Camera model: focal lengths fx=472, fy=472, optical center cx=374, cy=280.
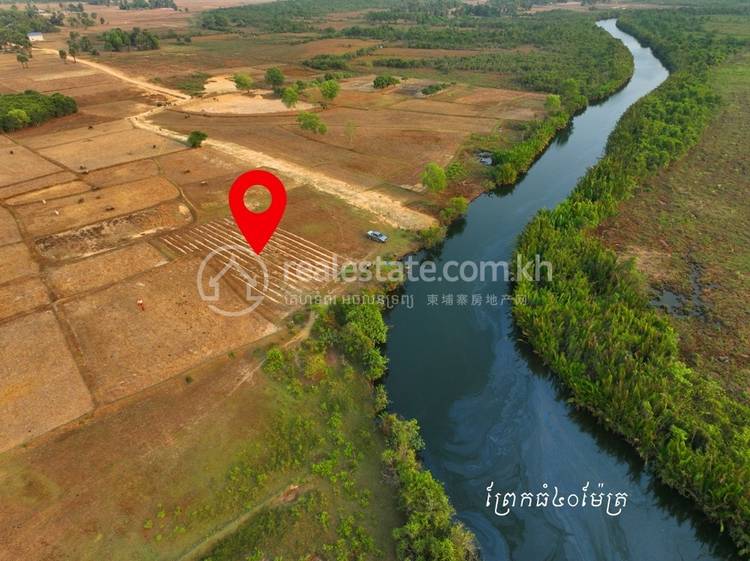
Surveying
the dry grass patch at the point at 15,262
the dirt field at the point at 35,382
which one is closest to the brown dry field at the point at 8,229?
the dry grass patch at the point at 15,262

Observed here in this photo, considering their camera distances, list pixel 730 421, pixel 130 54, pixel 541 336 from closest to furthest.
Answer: pixel 730 421 < pixel 541 336 < pixel 130 54

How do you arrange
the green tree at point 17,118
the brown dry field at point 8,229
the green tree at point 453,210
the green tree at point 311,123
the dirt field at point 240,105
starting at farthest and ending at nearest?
the dirt field at point 240,105 → the green tree at point 17,118 → the green tree at point 311,123 → the green tree at point 453,210 → the brown dry field at point 8,229

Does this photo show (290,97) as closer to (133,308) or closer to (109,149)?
(109,149)

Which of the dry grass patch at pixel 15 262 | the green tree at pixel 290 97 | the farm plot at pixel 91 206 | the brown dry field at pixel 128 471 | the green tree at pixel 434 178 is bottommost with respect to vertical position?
the brown dry field at pixel 128 471

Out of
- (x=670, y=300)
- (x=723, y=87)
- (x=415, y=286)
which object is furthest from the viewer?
(x=723, y=87)

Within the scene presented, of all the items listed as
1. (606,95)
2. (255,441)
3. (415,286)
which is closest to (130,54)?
(606,95)

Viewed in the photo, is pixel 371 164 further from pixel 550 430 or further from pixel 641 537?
pixel 641 537

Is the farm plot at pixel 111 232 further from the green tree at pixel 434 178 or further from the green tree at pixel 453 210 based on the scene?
the green tree at pixel 453 210

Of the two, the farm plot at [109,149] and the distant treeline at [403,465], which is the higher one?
the farm plot at [109,149]
